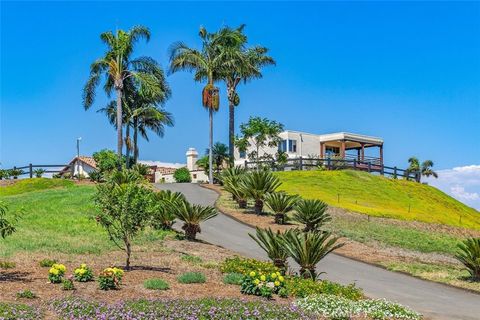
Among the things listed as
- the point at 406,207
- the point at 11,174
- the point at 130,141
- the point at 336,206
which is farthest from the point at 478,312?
the point at 11,174

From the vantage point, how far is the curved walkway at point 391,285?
1299 cm

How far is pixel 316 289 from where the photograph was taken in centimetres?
1295

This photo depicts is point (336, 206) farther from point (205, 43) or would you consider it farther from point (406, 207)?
point (205, 43)

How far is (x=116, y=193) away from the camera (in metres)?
14.0

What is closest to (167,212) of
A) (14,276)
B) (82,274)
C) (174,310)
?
(14,276)

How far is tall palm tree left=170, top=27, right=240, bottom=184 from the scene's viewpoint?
4594cm

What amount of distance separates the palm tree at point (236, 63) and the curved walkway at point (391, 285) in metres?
25.3

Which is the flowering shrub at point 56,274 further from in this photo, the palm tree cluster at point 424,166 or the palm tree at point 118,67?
the palm tree cluster at point 424,166

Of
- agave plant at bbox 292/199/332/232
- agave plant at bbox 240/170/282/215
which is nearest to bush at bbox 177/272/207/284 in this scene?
agave plant at bbox 292/199/332/232

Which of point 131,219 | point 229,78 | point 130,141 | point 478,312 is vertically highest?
point 229,78

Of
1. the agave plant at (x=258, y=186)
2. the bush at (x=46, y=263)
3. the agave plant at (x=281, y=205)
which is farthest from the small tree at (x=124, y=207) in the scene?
the agave plant at (x=258, y=186)

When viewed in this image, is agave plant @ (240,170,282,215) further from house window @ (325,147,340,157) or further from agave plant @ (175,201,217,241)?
house window @ (325,147,340,157)

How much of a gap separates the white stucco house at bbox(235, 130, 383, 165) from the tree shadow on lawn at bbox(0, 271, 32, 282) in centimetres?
4869

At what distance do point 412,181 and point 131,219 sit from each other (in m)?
44.7
